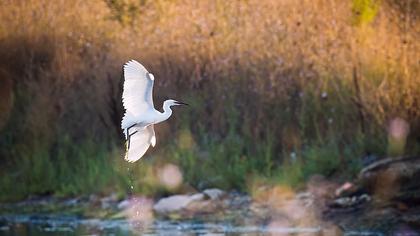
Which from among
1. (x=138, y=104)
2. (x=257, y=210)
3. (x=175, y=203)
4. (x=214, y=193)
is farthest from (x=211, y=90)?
(x=138, y=104)

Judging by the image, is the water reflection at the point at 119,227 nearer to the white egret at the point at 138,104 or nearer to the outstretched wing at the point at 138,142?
the outstretched wing at the point at 138,142

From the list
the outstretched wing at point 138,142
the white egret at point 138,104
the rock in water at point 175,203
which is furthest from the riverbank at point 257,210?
the white egret at point 138,104

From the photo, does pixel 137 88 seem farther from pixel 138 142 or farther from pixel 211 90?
pixel 211 90

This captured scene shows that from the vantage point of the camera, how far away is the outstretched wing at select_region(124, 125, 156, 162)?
7840mm

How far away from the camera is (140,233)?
31.6 ft

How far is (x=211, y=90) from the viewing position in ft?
38.6

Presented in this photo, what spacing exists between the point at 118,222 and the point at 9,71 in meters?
2.98

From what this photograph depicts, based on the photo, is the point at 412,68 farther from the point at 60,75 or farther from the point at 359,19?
the point at 60,75

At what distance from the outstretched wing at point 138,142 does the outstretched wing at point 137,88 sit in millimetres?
162

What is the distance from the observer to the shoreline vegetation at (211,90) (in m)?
10.8

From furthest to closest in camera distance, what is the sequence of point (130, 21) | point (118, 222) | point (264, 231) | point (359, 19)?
point (130, 21), point (359, 19), point (118, 222), point (264, 231)

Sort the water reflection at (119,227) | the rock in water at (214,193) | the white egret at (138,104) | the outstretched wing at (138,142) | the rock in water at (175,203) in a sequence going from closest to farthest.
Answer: the white egret at (138,104) → the outstretched wing at (138,142) → the water reflection at (119,227) → the rock in water at (175,203) → the rock in water at (214,193)

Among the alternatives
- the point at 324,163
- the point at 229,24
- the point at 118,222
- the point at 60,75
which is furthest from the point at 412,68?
the point at 60,75

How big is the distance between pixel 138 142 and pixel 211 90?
388cm
